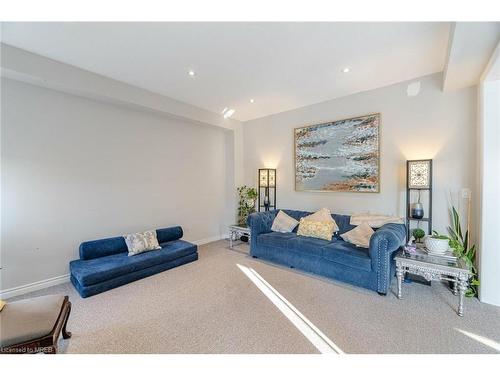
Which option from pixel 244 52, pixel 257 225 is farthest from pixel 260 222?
pixel 244 52

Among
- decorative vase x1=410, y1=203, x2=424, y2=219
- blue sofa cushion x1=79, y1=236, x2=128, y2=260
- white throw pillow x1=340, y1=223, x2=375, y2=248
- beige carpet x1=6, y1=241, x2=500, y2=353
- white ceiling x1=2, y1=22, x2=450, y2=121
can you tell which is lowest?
beige carpet x1=6, y1=241, x2=500, y2=353

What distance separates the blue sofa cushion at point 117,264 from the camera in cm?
276

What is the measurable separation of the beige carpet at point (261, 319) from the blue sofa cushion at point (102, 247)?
0.47 meters

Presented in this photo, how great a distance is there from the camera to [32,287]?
2926 mm

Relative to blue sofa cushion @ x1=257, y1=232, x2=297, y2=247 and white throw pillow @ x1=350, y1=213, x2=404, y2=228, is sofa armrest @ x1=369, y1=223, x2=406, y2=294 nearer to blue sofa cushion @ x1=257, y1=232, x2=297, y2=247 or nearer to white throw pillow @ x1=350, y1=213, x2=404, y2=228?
white throw pillow @ x1=350, y1=213, x2=404, y2=228

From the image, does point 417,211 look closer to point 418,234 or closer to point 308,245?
point 418,234

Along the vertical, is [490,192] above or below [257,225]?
above

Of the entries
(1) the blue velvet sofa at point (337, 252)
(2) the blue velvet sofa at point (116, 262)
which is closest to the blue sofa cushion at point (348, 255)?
(1) the blue velvet sofa at point (337, 252)

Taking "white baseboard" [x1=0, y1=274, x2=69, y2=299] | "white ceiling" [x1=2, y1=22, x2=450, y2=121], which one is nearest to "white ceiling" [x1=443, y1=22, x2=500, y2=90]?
"white ceiling" [x1=2, y1=22, x2=450, y2=121]

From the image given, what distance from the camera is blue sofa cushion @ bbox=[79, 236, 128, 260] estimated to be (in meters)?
3.19

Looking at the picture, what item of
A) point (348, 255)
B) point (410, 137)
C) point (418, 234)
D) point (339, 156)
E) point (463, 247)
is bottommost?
point (348, 255)

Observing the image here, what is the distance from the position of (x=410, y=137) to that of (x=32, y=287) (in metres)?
5.68

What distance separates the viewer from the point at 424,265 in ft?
8.25
